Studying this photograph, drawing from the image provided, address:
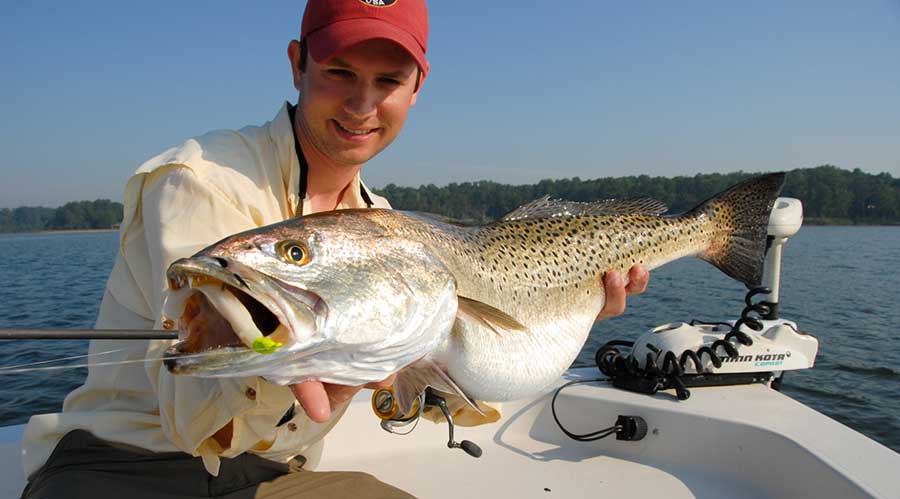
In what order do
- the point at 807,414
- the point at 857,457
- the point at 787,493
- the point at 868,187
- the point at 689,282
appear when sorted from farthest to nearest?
1. the point at 868,187
2. the point at 689,282
3. the point at 807,414
4. the point at 787,493
5. the point at 857,457

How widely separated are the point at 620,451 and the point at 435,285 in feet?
10.0

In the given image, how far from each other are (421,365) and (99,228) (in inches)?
3750

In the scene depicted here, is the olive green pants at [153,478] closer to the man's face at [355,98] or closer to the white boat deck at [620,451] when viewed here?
the white boat deck at [620,451]

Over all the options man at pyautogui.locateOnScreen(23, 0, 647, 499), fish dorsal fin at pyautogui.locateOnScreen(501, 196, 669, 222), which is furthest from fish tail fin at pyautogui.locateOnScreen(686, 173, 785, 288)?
man at pyautogui.locateOnScreen(23, 0, 647, 499)

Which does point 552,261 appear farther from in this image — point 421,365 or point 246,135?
point 246,135

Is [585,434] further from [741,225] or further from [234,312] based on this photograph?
[234,312]

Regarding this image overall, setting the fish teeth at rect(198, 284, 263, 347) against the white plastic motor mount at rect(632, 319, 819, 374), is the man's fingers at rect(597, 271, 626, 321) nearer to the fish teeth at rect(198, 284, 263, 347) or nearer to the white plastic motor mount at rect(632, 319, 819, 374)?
the white plastic motor mount at rect(632, 319, 819, 374)

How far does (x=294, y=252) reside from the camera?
5.69 ft

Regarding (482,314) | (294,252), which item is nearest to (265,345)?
(294,252)

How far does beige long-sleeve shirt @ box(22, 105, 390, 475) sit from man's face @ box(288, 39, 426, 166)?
0.58ft

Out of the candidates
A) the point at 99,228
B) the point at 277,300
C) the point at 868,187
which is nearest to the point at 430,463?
the point at 277,300

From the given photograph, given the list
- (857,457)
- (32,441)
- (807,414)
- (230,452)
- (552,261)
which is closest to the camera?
(230,452)

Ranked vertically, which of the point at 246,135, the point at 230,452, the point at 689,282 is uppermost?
the point at 246,135

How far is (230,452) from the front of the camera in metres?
2.17
